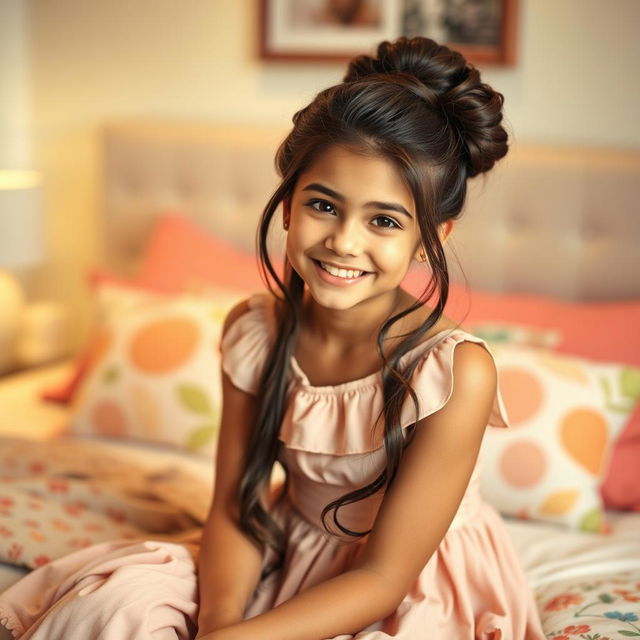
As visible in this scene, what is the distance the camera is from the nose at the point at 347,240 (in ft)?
4.24

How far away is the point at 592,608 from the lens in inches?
61.2

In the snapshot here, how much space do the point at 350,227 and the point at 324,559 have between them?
0.53 metres

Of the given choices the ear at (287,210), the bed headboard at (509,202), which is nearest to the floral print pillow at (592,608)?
the ear at (287,210)

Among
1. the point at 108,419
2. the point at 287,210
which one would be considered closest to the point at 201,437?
the point at 108,419

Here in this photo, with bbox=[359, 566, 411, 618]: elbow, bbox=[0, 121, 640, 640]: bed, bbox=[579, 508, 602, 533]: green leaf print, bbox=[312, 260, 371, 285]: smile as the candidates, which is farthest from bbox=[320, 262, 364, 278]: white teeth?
bbox=[579, 508, 602, 533]: green leaf print

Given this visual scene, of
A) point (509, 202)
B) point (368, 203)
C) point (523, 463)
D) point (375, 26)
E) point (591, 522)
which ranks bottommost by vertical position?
point (591, 522)

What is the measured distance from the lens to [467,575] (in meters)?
1.46

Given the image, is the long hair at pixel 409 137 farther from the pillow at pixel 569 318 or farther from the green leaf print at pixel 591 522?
the pillow at pixel 569 318

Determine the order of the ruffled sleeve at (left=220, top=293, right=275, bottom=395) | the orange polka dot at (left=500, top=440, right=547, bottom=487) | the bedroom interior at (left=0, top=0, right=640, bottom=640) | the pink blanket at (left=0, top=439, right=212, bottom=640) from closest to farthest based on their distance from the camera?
the pink blanket at (left=0, top=439, right=212, bottom=640), the ruffled sleeve at (left=220, top=293, right=275, bottom=395), the bedroom interior at (left=0, top=0, right=640, bottom=640), the orange polka dot at (left=500, top=440, right=547, bottom=487)

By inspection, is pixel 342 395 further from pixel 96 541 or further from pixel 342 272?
pixel 96 541

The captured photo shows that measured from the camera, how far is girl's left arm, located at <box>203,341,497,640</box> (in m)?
1.29

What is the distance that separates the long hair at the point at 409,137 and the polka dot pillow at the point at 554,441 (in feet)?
2.17

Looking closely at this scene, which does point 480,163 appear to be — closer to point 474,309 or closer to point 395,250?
point 395,250

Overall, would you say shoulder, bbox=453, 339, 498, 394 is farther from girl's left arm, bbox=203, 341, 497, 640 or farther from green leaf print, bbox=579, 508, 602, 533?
green leaf print, bbox=579, 508, 602, 533
